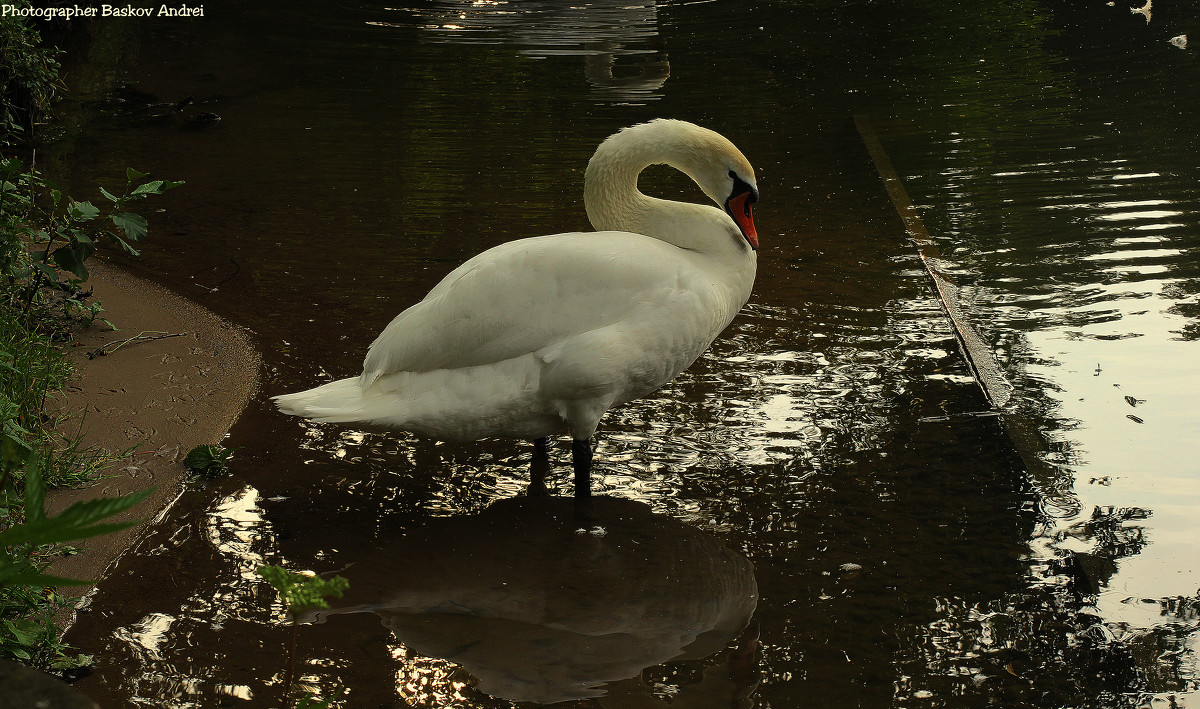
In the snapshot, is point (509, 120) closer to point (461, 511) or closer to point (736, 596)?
point (461, 511)

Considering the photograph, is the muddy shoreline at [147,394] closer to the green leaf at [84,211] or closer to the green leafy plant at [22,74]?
the green leaf at [84,211]

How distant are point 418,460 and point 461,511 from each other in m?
0.42

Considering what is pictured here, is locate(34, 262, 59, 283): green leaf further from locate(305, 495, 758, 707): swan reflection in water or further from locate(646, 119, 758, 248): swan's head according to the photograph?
locate(646, 119, 758, 248): swan's head

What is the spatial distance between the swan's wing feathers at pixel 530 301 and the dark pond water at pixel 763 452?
60 cm

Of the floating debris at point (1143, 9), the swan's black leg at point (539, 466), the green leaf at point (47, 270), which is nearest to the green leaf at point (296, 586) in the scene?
the swan's black leg at point (539, 466)

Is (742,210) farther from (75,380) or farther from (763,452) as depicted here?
(75,380)

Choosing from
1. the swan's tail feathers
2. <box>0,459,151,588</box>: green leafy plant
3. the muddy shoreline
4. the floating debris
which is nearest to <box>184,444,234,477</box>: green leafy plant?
the muddy shoreline

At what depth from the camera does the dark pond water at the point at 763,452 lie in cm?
306

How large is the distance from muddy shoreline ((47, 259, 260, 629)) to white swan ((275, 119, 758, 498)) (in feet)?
2.18

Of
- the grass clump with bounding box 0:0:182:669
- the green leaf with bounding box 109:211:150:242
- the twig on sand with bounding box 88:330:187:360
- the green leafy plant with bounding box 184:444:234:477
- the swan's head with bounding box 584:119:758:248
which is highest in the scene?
the swan's head with bounding box 584:119:758:248

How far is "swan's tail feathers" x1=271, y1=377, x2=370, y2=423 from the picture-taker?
144 inches

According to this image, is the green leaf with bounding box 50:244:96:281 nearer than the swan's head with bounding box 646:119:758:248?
No

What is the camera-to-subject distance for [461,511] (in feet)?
12.8

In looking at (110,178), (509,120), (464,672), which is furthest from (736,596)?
(509,120)
